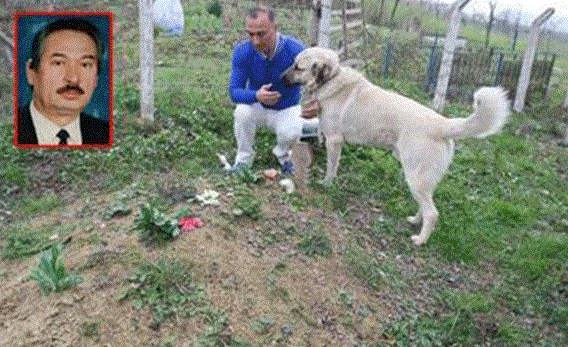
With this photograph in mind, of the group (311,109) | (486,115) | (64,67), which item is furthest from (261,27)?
(486,115)

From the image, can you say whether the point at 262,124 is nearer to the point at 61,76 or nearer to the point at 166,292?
the point at 61,76

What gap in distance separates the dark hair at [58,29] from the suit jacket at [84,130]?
0.48 metres

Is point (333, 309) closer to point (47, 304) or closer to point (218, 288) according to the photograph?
point (218, 288)

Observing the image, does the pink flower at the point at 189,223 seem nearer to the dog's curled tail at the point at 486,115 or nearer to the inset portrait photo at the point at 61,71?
the inset portrait photo at the point at 61,71

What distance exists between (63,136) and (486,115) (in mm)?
3742

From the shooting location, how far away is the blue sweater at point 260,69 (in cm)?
516

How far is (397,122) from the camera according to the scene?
15.6 feet

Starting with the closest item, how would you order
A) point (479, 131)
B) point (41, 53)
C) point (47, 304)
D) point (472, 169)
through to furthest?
point (47, 304) → point (479, 131) → point (41, 53) → point (472, 169)

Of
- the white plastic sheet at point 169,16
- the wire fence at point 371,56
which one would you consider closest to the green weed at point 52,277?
the wire fence at point 371,56

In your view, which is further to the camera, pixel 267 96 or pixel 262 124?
pixel 262 124

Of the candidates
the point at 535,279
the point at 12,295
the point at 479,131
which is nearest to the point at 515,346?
the point at 535,279

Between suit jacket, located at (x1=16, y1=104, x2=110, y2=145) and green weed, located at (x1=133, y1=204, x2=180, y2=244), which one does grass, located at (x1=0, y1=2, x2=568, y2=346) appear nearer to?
green weed, located at (x1=133, y1=204, x2=180, y2=244)

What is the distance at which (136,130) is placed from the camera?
6.29 meters

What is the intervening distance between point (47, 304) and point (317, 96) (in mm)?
2865
